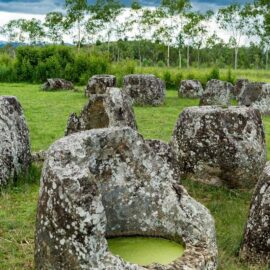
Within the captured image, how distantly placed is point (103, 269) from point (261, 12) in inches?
2067

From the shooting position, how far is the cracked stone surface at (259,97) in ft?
70.4

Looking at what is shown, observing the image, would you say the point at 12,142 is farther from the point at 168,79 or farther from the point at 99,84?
the point at 168,79

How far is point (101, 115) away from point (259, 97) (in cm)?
1088

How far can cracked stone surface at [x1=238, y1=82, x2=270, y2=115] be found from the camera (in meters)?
21.5

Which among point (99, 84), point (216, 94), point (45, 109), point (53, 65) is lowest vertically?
point (45, 109)

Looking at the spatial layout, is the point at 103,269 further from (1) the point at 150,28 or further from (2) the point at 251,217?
(1) the point at 150,28

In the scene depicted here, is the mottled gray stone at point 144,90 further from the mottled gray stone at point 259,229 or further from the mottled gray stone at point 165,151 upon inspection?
the mottled gray stone at point 259,229

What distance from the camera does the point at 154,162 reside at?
630 cm

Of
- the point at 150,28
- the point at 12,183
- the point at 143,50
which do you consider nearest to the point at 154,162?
the point at 12,183

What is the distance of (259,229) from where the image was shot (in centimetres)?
679

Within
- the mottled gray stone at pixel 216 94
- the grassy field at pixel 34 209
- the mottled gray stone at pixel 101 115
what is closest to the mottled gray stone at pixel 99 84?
the mottled gray stone at pixel 216 94

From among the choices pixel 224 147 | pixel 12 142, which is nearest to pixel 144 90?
pixel 224 147

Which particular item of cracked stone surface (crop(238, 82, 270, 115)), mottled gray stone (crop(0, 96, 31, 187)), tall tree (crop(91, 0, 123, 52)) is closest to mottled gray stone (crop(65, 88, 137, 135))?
mottled gray stone (crop(0, 96, 31, 187))

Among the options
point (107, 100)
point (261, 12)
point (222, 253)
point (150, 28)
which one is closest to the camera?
point (222, 253)
